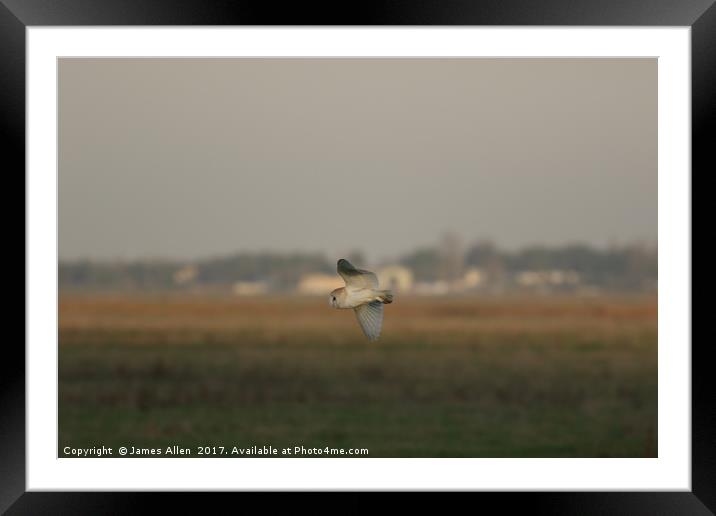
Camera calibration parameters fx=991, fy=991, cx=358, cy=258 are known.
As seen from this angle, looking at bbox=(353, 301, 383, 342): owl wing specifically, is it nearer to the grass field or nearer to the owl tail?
the owl tail

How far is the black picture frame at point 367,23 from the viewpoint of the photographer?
354 centimetres

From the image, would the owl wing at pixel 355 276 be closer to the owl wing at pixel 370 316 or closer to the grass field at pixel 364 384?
the owl wing at pixel 370 316

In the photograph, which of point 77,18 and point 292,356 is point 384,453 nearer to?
point 77,18

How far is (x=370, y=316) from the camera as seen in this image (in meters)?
4.14

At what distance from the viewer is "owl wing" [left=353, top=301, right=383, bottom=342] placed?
4113 mm

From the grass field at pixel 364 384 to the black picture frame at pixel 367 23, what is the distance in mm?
Answer: 4644

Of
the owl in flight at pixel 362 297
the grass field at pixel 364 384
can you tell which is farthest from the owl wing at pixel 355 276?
the grass field at pixel 364 384

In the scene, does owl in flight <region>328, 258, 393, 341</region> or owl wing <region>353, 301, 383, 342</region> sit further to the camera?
owl wing <region>353, 301, 383, 342</region>

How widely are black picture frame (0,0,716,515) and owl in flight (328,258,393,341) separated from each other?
0.77 meters

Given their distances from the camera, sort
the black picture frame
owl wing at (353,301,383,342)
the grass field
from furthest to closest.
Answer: the grass field, owl wing at (353,301,383,342), the black picture frame

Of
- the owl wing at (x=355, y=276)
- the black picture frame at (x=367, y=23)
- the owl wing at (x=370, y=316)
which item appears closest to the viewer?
the black picture frame at (x=367, y=23)

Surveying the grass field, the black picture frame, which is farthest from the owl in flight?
the grass field

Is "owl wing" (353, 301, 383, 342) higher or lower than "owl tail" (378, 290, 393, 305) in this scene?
lower

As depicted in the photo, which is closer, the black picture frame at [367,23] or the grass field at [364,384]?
the black picture frame at [367,23]
